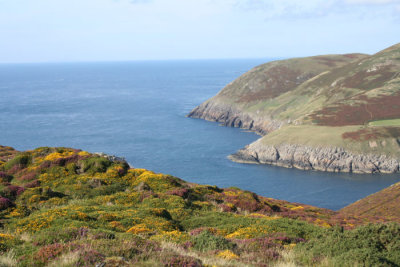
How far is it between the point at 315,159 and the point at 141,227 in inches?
4966

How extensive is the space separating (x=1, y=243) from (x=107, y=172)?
1763 centimetres

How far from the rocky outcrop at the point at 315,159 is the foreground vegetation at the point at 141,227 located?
356ft

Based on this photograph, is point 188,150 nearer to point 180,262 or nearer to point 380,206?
point 380,206

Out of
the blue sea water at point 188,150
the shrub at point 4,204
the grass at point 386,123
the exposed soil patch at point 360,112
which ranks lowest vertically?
the blue sea water at point 188,150

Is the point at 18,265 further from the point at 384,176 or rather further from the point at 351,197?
the point at 384,176

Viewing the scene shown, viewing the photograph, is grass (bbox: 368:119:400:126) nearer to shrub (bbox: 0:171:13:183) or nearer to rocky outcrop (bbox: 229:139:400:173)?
rocky outcrop (bbox: 229:139:400:173)

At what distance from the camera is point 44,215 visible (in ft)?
62.3

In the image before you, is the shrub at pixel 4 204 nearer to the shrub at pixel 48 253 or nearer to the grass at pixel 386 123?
the shrub at pixel 48 253

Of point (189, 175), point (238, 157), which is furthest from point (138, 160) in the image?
point (238, 157)

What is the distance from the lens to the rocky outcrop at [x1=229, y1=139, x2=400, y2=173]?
128 meters

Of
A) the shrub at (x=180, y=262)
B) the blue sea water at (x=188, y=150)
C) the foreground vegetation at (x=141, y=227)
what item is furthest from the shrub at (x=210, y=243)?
the blue sea water at (x=188, y=150)

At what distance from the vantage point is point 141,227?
62.2 feet

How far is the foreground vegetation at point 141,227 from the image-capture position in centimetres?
1193

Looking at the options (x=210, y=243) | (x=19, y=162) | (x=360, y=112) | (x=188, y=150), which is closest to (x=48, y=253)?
(x=210, y=243)
